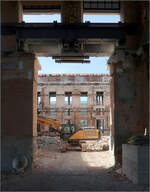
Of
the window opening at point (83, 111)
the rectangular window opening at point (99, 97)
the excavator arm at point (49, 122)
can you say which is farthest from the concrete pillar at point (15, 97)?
the rectangular window opening at point (99, 97)

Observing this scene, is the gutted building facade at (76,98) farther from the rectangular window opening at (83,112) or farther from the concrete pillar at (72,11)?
the concrete pillar at (72,11)

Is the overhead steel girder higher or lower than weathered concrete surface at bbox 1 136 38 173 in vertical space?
higher

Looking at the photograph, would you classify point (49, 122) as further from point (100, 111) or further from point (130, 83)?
point (130, 83)

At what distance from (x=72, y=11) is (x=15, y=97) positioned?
4836mm

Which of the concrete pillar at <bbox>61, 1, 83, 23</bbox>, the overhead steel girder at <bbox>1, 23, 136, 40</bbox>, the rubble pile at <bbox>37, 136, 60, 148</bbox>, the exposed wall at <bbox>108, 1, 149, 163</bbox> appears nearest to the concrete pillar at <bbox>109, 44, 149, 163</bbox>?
the exposed wall at <bbox>108, 1, 149, 163</bbox>

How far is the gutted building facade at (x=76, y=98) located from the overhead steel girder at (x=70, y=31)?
2474 centimetres

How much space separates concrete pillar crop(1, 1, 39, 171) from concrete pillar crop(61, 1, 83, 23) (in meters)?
2.12

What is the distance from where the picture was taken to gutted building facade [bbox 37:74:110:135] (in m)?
35.5

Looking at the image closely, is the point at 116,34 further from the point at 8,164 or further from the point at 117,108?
the point at 8,164

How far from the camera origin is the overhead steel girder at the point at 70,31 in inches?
437

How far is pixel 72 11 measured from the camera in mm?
11609

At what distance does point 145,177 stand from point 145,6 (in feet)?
23.6

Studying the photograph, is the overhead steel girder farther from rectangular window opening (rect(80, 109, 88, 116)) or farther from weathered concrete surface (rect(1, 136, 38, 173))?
rectangular window opening (rect(80, 109, 88, 116))

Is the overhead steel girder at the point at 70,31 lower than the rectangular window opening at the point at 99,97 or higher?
higher
